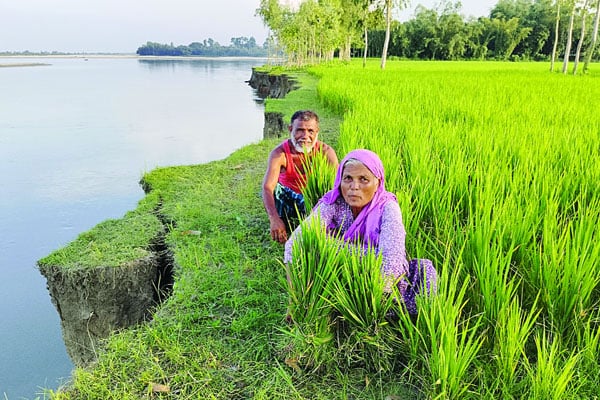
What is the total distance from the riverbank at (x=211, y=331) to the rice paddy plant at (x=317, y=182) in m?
0.39

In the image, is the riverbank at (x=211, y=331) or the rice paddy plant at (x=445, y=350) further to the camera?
the riverbank at (x=211, y=331)

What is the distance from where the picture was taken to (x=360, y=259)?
173 centimetres

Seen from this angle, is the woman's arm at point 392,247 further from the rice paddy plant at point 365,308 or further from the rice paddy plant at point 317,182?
the rice paddy plant at point 317,182

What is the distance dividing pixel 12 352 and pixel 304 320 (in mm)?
2873

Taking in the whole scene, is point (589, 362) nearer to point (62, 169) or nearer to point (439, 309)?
point (439, 309)

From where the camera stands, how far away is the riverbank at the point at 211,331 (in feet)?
5.50

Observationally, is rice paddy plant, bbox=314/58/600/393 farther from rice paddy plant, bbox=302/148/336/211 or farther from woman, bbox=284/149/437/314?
rice paddy plant, bbox=302/148/336/211

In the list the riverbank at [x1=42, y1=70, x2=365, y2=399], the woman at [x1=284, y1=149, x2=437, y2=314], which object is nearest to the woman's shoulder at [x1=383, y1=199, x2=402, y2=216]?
the woman at [x1=284, y1=149, x2=437, y2=314]

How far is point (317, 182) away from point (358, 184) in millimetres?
788

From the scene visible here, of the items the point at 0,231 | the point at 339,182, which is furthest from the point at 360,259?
the point at 0,231

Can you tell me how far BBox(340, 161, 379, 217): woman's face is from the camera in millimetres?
1896

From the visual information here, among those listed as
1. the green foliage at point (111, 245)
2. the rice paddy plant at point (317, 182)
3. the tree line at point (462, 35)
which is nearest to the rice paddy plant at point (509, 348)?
the rice paddy plant at point (317, 182)

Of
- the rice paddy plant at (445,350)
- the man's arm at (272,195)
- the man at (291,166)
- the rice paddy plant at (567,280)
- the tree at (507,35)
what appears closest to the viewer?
the rice paddy plant at (445,350)

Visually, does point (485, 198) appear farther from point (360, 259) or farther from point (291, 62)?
point (291, 62)
